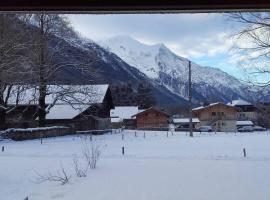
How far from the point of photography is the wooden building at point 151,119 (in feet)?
221

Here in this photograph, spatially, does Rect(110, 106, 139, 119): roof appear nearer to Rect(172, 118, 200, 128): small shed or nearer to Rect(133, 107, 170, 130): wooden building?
Rect(133, 107, 170, 130): wooden building

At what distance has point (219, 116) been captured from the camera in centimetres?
7250

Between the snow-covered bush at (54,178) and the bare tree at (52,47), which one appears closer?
the snow-covered bush at (54,178)

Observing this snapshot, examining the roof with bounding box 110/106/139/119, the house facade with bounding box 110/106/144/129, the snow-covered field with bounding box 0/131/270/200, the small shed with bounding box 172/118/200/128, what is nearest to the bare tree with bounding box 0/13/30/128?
the snow-covered field with bounding box 0/131/270/200

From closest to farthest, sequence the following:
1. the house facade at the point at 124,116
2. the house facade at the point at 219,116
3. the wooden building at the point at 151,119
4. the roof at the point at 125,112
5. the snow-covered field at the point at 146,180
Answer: the snow-covered field at the point at 146,180, the wooden building at the point at 151,119, the roof at the point at 125,112, the house facade at the point at 219,116, the house facade at the point at 124,116

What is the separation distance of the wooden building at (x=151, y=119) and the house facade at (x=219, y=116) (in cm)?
926

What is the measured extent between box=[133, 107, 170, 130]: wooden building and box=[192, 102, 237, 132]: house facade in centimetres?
926

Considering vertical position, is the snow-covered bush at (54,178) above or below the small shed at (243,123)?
below

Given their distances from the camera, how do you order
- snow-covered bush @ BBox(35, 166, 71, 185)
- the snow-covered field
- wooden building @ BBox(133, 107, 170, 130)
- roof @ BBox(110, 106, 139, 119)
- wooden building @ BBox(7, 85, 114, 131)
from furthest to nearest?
roof @ BBox(110, 106, 139, 119) → wooden building @ BBox(133, 107, 170, 130) → wooden building @ BBox(7, 85, 114, 131) → snow-covered bush @ BBox(35, 166, 71, 185) → the snow-covered field

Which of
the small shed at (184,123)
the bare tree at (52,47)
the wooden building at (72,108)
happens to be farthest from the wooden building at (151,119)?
the bare tree at (52,47)

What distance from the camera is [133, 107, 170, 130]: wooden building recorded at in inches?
2650

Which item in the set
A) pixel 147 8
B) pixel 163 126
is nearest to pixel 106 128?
pixel 163 126

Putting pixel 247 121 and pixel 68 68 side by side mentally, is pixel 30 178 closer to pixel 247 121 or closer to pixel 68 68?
pixel 68 68

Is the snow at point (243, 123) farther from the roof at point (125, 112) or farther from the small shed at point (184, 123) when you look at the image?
the roof at point (125, 112)
